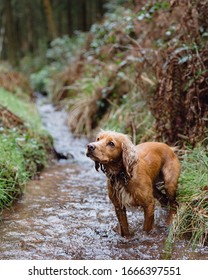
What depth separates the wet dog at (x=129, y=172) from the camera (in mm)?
4316

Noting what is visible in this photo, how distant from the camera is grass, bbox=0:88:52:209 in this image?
5719 mm

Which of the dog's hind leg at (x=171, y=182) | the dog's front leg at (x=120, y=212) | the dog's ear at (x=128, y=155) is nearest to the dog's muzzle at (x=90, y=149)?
the dog's ear at (x=128, y=155)

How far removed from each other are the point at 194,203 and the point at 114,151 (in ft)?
4.11

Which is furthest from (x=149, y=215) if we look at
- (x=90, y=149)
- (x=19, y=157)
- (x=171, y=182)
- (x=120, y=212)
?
(x=19, y=157)

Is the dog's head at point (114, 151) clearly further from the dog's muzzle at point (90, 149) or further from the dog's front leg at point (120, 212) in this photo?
A: the dog's front leg at point (120, 212)

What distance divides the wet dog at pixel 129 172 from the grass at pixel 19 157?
1592 millimetres

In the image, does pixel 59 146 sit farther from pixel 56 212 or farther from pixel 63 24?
pixel 63 24

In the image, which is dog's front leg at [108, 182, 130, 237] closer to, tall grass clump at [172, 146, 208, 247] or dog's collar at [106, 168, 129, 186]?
dog's collar at [106, 168, 129, 186]

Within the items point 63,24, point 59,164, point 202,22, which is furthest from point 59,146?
point 63,24

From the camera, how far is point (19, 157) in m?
6.72

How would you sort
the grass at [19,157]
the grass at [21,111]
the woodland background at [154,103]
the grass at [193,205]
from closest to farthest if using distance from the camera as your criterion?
the grass at [193,205] < the woodland background at [154,103] < the grass at [19,157] < the grass at [21,111]

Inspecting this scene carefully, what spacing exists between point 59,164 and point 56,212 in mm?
2955

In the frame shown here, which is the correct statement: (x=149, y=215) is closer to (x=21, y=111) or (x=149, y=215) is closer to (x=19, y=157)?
(x=19, y=157)

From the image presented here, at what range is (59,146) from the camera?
A: 9805mm
